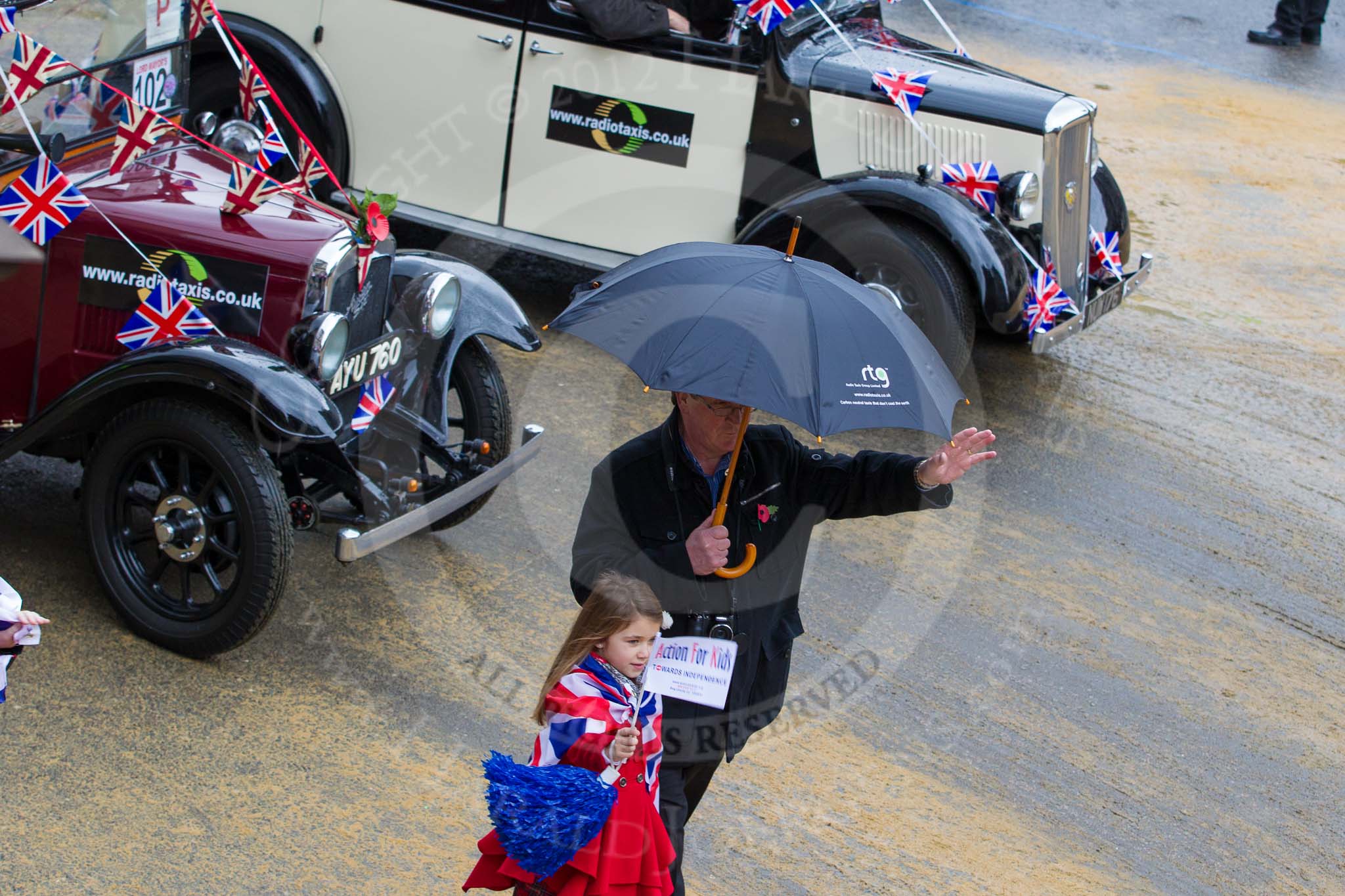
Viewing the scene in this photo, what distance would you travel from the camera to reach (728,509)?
9.38ft

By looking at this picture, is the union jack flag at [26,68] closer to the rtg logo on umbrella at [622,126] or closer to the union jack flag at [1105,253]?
the rtg logo on umbrella at [622,126]

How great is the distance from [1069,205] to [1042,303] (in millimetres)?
756

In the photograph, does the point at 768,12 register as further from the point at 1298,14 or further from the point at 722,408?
the point at 1298,14

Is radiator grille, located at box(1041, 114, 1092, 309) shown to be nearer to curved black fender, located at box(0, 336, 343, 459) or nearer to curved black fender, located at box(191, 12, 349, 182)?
curved black fender, located at box(191, 12, 349, 182)

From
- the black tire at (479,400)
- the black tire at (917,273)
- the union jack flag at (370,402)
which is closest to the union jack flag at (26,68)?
the union jack flag at (370,402)

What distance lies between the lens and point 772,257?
286 cm

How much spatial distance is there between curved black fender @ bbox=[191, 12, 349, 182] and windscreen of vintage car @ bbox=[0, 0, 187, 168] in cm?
167

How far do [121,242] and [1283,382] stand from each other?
6211 mm

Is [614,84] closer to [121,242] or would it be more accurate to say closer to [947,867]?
[121,242]

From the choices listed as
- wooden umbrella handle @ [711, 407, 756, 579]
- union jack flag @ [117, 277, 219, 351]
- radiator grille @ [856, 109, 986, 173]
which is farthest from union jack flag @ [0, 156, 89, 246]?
radiator grille @ [856, 109, 986, 173]

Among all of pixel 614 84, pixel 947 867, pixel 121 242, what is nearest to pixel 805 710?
pixel 947 867

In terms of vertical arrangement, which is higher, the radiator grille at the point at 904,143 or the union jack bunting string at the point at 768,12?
the union jack bunting string at the point at 768,12

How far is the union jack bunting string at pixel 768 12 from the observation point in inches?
239

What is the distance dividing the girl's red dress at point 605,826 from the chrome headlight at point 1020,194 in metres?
4.30
